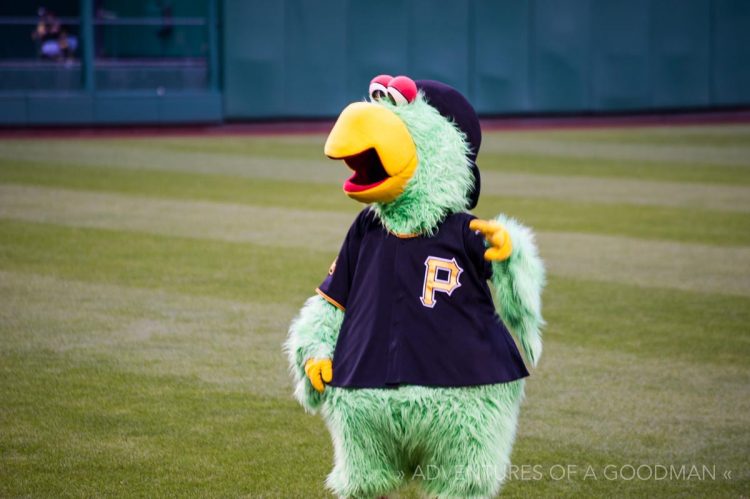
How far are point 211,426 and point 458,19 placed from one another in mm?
18390

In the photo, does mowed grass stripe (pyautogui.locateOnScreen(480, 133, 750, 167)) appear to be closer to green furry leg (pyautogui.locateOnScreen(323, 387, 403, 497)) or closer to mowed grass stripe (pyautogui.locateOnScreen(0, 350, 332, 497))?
mowed grass stripe (pyautogui.locateOnScreen(0, 350, 332, 497))

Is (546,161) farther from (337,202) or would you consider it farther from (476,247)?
(476,247)

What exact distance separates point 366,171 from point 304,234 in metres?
6.84

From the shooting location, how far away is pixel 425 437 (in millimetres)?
3555

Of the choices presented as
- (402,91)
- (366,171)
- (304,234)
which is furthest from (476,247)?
(304,234)

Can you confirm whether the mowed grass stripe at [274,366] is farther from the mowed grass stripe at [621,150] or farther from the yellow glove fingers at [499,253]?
the mowed grass stripe at [621,150]

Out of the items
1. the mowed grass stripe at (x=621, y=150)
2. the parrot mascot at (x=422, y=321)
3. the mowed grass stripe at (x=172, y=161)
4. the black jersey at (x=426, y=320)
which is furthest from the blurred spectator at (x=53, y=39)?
the black jersey at (x=426, y=320)

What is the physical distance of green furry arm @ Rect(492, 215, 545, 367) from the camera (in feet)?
11.7

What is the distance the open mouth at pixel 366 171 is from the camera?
3551 mm

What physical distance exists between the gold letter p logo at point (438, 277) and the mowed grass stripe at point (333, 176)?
8.96 m

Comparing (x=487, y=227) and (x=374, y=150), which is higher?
(x=374, y=150)

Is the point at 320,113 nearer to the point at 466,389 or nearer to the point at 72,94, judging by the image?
the point at 72,94

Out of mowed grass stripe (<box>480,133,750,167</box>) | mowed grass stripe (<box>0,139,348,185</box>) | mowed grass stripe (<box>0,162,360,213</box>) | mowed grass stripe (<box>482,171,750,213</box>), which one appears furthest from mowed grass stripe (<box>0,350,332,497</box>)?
mowed grass stripe (<box>480,133,750,167</box>)

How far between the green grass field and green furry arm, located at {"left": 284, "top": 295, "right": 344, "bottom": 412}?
2.73ft
